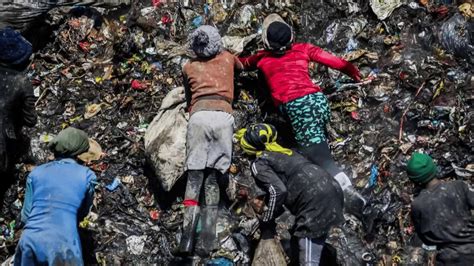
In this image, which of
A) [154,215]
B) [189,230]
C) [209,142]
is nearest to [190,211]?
[189,230]

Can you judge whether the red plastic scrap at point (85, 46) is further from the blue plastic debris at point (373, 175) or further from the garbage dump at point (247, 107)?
the blue plastic debris at point (373, 175)

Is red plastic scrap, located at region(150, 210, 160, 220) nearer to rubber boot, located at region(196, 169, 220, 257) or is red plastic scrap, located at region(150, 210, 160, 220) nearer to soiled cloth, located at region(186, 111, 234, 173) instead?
rubber boot, located at region(196, 169, 220, 257)

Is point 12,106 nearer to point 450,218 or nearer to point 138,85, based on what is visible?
point 138,85

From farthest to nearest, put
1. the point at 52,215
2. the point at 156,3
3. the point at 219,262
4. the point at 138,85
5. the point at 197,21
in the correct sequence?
the point at 156,3 < the point at 197,21 < the point at 138,85 < the point at 219,262 < the point at 52,215

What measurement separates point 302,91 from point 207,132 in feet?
3.18

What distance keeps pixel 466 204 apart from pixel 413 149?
182 centimetres

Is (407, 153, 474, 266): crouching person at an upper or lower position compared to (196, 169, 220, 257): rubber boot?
upper

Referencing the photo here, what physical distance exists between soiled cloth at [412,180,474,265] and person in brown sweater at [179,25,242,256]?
1.94m

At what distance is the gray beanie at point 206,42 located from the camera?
7.41 m

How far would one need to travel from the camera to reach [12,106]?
7555mm

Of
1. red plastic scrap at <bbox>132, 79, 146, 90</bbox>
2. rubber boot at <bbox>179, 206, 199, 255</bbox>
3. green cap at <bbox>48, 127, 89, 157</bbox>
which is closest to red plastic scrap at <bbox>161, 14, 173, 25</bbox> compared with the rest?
red plastic scrap at <bbox>132, 79, 146, 90</bbox>

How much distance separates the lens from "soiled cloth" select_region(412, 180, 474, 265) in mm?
5992

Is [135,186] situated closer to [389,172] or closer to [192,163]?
[192,163]

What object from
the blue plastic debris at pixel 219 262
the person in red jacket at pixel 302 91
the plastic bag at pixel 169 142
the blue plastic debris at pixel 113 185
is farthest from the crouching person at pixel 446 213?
the blue plastic debris at pixel 113 185
